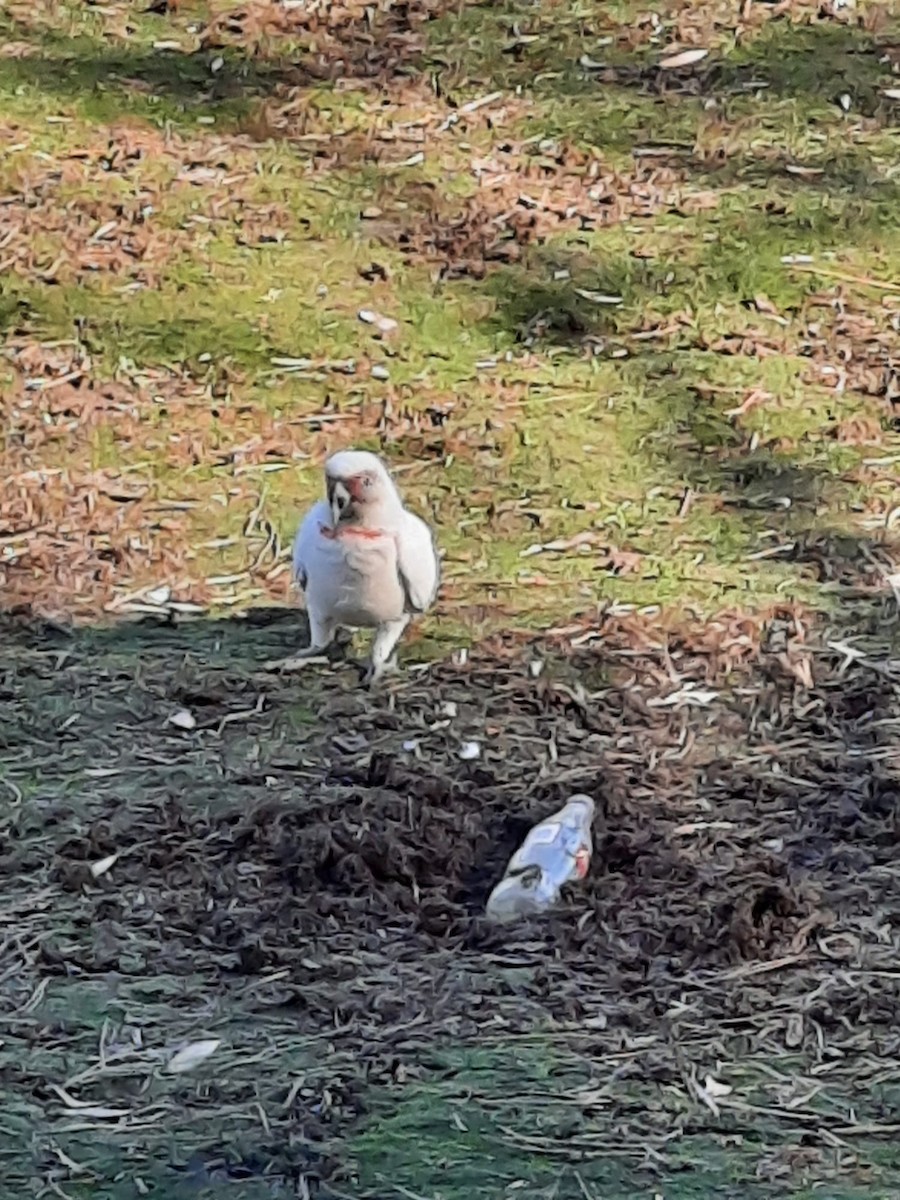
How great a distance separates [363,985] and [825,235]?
3844mm

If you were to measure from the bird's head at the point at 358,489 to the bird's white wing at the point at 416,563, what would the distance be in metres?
0.07

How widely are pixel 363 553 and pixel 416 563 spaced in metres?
0.14

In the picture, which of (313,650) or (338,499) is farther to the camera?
(313,650)

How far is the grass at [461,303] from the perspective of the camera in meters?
4.83

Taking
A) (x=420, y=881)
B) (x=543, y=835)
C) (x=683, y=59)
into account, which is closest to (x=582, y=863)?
(x=543, y=835)

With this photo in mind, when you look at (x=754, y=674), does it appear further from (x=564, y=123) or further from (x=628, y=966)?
(x=564, y=123)

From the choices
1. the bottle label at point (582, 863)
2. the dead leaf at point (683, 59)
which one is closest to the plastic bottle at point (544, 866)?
the bottle label at point (582, 863)

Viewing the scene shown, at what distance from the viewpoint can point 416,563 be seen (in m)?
3.95

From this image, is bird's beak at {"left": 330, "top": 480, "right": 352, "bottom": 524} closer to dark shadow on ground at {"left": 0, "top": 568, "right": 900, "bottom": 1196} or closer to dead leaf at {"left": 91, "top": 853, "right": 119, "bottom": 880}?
dark shadow on ground at {"left": 0, "top": 568, "right": 900, "bottom": 1196}

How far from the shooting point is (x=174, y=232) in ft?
20.0

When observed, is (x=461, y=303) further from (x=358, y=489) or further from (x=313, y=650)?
(x=358, y=489)

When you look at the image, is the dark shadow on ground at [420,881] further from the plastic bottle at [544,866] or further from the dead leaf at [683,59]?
the dead leaf at [683,59]

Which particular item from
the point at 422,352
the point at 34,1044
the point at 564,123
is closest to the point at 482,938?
the point at 34,1044

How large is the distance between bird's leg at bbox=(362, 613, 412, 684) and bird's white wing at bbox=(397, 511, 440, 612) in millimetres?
102
